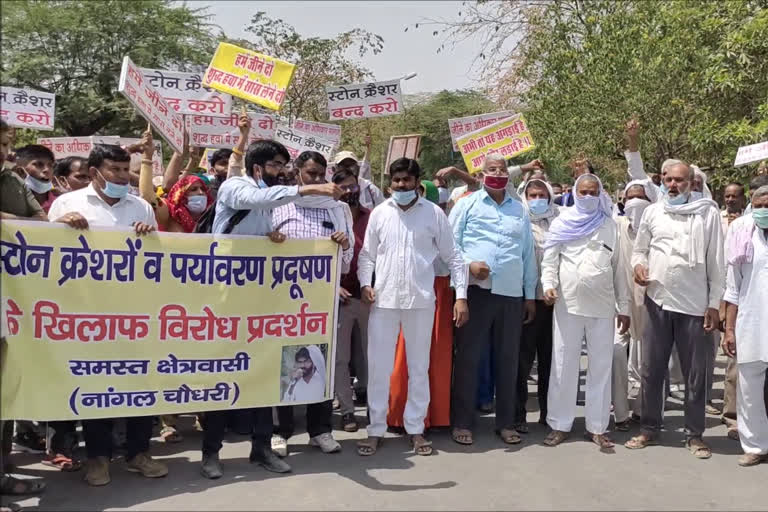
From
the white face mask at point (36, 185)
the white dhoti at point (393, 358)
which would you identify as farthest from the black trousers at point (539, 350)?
the white face mask at point (36, 185)

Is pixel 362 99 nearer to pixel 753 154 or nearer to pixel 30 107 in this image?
pixel 30 107

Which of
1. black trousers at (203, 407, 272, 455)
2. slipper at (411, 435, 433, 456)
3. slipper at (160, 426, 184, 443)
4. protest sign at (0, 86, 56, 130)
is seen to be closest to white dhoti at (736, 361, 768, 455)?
slipper at (411, 435, 433, 456)

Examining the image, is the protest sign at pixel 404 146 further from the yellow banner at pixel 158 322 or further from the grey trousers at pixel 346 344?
the yellow banner at pixel 158 322

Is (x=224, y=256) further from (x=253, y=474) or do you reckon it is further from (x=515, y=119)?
(x=515, y=119)

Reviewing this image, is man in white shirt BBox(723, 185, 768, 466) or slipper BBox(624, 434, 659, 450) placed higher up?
man in white shirt BBox(723, 185, 768, 466)

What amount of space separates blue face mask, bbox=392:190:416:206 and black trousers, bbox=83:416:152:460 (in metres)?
2.26

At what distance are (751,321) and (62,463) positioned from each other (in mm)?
4727

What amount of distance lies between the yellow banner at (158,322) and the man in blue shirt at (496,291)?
3.70 ft

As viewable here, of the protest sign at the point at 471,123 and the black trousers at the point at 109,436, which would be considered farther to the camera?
the protest sign at the point at 471,123

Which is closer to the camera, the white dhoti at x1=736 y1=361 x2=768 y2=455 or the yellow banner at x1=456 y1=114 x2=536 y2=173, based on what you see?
the white dhoti at x1=736 y1=361 x2=768 y2=455

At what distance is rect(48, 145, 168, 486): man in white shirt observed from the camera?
507 cm

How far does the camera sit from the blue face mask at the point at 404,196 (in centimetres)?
595

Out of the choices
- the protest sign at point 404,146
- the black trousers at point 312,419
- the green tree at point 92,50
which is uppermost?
the green tree at point 92,50

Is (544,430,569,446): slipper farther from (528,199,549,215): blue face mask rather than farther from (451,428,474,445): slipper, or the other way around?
(528,199,549,215): blue face mask
